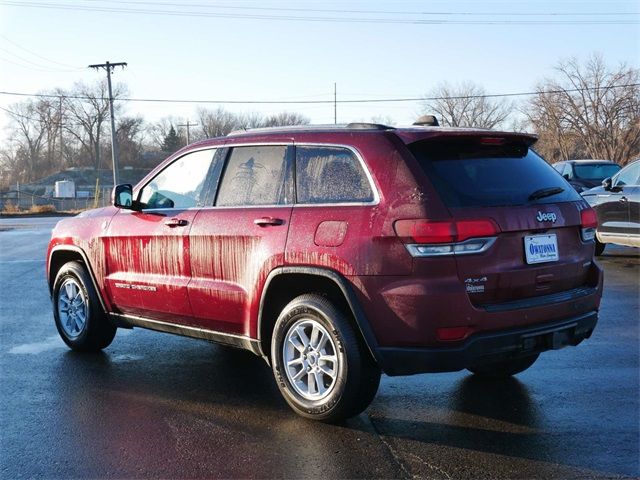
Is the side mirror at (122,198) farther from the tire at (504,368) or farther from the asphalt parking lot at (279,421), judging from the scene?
the tire at (504,368)

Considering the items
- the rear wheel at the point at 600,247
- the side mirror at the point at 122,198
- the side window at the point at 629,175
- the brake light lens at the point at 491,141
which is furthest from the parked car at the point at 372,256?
the rear wheel at the point at 600,247

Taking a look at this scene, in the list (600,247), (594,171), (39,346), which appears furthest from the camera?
(594,171)

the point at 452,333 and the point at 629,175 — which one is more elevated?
the point at 629,175

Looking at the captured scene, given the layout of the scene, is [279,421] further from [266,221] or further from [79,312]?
[79,312]

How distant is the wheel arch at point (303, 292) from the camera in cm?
417

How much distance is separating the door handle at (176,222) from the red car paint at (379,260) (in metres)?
0.01

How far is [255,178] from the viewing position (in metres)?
5.03

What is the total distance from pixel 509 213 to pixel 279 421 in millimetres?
1923

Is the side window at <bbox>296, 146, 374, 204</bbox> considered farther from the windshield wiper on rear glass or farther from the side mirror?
the side mirror

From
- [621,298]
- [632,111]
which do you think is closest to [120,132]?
[632,111]

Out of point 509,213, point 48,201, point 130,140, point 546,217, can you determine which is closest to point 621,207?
point 546,217

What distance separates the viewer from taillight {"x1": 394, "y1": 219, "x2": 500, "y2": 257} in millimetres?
3947

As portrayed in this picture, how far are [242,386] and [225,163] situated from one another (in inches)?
65.7

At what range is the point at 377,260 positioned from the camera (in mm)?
4078
